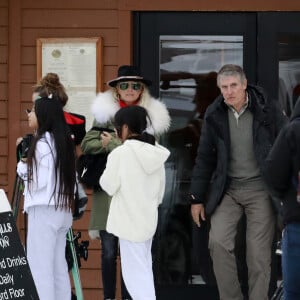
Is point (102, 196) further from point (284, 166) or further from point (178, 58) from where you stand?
point (284, 166)

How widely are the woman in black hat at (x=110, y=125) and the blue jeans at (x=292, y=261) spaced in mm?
1920

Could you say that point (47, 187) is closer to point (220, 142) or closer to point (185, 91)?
point (220, 142)

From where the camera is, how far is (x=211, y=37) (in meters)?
7.76

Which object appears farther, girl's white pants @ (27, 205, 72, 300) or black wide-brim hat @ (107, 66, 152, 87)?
black wide-brim hat @ (107, 66, 152, 87)

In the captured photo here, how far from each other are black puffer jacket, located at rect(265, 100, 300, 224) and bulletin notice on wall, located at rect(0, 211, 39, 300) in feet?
5.12

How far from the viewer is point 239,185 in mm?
6934

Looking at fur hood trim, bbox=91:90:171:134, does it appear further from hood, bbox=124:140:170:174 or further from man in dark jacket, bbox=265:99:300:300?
man in dark jacket, bbox=265:99:300:300

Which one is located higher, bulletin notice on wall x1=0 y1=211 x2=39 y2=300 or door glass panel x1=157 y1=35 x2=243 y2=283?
door glass panel x1=157 y1=35 x2=243 y2=283

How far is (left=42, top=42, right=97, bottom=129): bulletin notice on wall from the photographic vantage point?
7680mm

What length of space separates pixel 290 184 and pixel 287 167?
0.15 m

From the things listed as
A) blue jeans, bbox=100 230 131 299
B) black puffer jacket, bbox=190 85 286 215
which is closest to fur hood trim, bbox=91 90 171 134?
black puffer jacket, bbox=190 85 286 215

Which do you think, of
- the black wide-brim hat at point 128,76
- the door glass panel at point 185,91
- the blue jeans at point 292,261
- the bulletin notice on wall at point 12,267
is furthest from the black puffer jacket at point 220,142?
the bulletin notice on wall at point 12,267

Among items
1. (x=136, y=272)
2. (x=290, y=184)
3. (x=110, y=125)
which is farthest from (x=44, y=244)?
(x=290, y=184)

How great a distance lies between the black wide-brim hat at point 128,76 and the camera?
707cm
